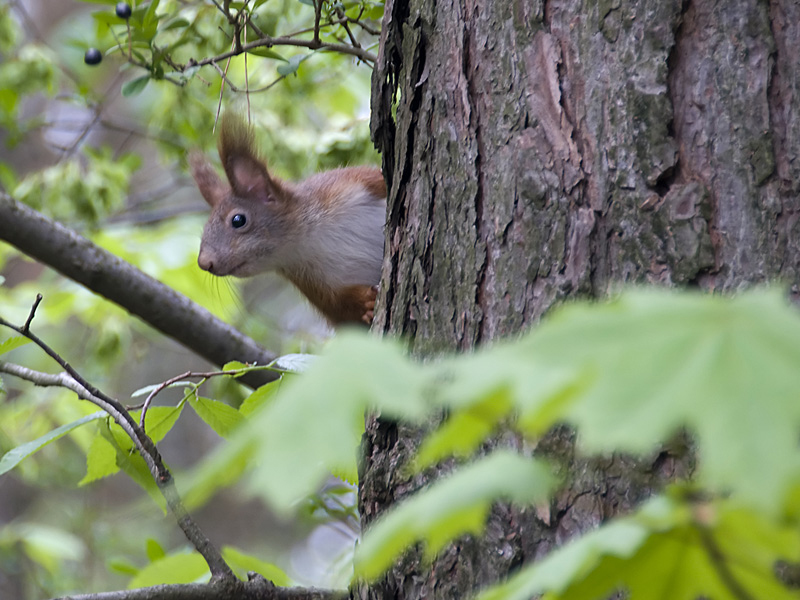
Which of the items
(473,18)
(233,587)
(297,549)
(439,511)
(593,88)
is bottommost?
(439,511)

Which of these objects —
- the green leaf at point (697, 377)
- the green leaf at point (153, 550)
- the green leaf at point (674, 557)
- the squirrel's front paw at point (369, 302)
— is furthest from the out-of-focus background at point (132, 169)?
the green leaf at point (697, 377)

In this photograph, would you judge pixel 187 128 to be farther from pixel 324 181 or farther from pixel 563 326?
pixel 563 326

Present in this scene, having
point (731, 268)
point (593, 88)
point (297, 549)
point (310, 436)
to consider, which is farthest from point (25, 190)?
point (297, 549)

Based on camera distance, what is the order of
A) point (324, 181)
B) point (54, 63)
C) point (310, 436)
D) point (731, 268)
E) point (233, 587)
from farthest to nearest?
1. point (54, 63)
2. point (324, 181)
3. point (233, 587)
4. point (731, 268)
5. point (310, 436)

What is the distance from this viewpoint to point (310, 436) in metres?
0.46

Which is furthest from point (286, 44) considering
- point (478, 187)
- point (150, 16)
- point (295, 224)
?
point (295, 224)

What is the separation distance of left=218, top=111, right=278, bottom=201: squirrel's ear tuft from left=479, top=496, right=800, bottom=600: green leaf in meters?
2.05

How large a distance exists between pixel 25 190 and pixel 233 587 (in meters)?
2.03

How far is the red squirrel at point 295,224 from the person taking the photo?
248 cm

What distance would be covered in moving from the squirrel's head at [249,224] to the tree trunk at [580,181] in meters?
1.41

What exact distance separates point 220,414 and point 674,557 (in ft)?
3.18

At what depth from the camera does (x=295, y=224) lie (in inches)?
104

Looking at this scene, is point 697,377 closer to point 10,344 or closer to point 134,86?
point 10,344

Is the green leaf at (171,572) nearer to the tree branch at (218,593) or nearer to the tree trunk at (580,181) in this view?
the tree branch at (218,593)
